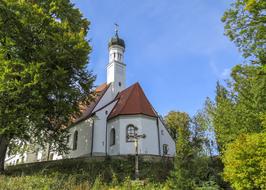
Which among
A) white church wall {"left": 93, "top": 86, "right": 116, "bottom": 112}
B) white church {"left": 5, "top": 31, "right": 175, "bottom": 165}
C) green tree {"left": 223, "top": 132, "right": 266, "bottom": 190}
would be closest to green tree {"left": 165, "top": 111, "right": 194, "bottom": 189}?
green tree {"left": 223, "top": 132, "right": 266, "bottom": 190}

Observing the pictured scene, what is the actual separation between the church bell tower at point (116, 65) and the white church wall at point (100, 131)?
4388mm

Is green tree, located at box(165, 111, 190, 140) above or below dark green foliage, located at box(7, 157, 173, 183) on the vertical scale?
above

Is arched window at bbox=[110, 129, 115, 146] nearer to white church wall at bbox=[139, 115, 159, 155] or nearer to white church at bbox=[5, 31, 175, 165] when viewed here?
white church at bbox=[5, 31, 175, 165]

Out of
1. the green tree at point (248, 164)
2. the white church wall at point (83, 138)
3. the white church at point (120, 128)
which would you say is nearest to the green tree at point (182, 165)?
the green tree at point (248, 164)

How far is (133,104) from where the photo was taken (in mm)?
26844

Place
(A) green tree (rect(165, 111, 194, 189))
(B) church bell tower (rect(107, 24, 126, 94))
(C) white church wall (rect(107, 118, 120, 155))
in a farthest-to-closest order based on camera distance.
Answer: (B) church bell tower (rect(107, 24, 126, 94))
(C) white church wall (rect(107, 118, 120, 155))
(A) green tree (rect(165, 111, 194, 189))

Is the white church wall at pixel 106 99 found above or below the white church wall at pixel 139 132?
above

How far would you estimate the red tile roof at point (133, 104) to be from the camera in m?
26.2

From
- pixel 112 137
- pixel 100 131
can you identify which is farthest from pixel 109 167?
pixel 100 131

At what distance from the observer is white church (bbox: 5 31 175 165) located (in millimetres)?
25312

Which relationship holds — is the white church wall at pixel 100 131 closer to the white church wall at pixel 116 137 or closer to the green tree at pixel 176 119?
the white church wall at pixel 116 137

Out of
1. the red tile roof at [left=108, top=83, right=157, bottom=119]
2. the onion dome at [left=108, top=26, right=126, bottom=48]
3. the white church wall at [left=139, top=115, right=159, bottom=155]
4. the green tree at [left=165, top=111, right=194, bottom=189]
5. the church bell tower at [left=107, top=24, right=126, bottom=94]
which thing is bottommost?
the green tree at [left=165, top=111, right=194, bottom=189]

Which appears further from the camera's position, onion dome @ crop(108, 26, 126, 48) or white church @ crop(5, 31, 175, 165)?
onion dome @ crop(108, 26, 126, 48)

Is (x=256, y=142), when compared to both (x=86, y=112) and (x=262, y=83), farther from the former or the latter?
(x=86, y=112)
